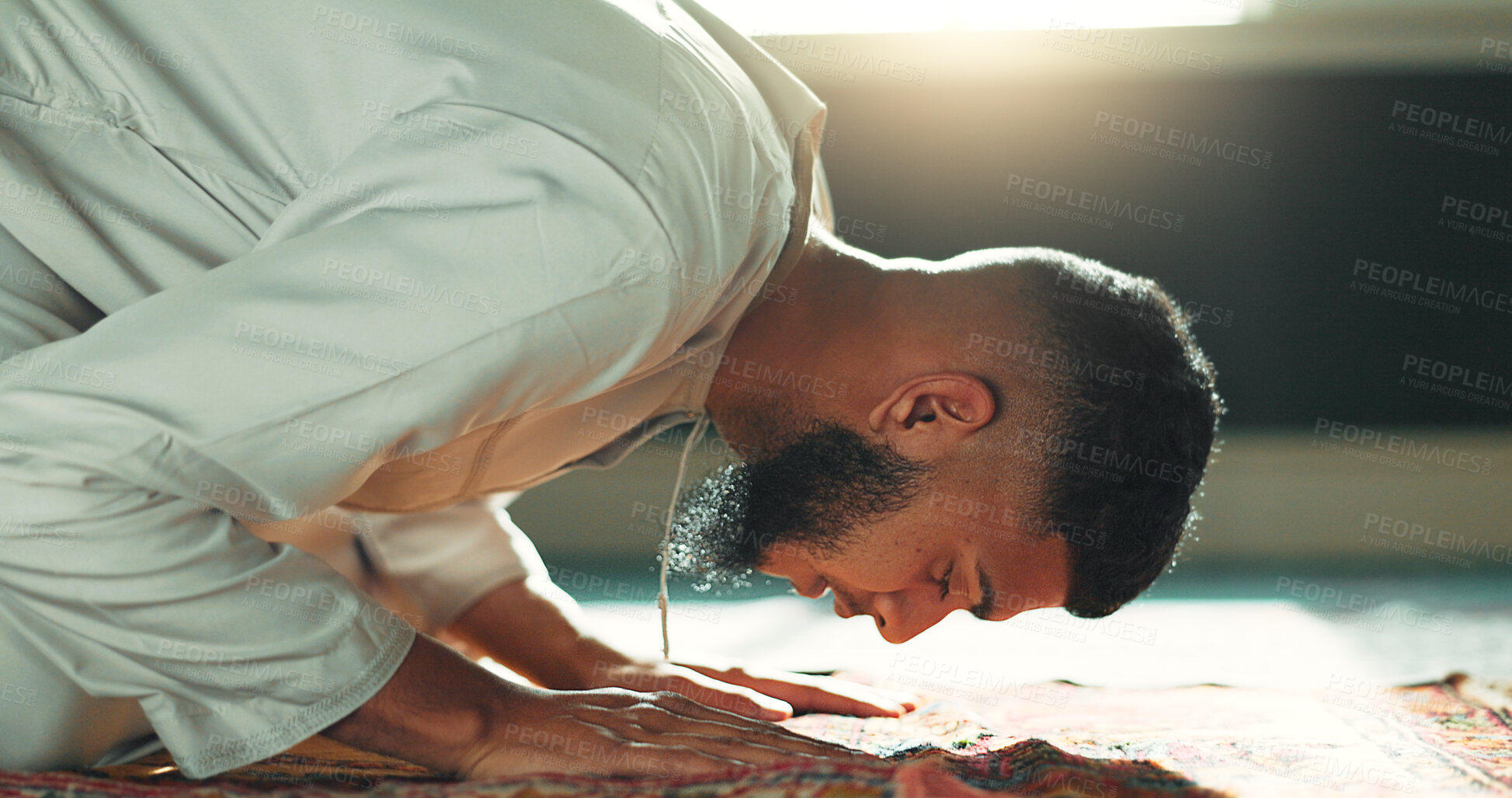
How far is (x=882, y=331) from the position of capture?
4.25 feet

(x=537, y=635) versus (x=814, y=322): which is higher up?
(x=814, y=322)

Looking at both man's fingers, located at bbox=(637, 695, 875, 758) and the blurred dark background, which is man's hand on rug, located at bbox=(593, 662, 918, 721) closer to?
man's fingers, located at bbox=(637, 695, 875, 758)

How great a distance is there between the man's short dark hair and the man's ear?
0.05 metres

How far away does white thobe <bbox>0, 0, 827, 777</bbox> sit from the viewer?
2.93 ft

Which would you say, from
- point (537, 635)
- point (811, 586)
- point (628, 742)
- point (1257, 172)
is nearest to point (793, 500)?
point (811, 586)

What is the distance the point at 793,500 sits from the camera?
144cm

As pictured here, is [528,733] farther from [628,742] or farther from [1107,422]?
[1107,422]

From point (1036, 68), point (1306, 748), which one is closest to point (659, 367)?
point (1306, 748)

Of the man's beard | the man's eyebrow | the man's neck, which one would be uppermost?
the man's neck

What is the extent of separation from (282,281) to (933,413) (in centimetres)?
71

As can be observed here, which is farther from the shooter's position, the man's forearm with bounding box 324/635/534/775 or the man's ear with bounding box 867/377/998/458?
the man's ear with bounding box 867/377/998/458

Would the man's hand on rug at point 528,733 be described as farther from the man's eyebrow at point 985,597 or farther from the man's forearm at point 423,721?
the man's eyebrow at point 985,597

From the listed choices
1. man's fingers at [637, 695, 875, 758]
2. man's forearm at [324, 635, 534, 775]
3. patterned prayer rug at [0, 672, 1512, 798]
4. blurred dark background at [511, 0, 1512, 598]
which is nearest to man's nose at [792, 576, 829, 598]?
patterned prayer rug at [0, 672, 1512, 798]

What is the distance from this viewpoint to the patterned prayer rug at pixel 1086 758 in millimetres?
866
